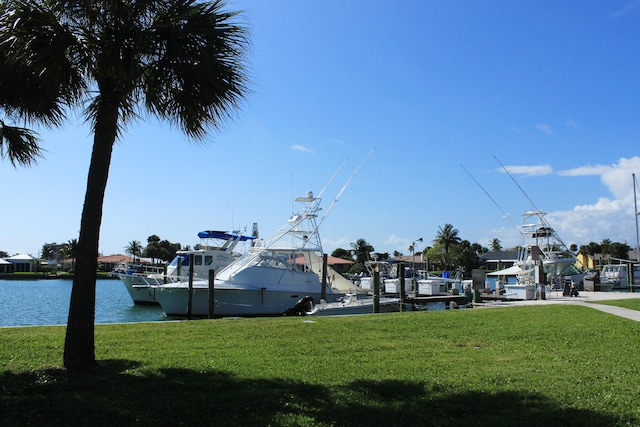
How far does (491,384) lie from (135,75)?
678 centimetres

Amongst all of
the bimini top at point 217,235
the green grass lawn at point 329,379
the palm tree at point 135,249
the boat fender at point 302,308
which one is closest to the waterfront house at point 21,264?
the palm tree at point 135,249

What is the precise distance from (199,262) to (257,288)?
10158 millimetres

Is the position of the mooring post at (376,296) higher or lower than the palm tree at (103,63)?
lower

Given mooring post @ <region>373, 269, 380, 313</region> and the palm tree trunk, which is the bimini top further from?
the palm tree trunk

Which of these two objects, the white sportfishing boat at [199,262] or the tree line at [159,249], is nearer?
the white sportfishing boat at [199,262]

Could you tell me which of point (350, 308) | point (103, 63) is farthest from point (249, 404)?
point (350, 308)

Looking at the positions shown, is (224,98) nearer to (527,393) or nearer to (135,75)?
(135,75)

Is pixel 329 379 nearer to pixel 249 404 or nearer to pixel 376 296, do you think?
pixel 249 404

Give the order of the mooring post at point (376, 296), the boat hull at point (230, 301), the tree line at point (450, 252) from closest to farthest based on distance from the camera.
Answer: the mooring post at point (376, 296) < the boat hull at point (230, 301) < the tree line at point (450, 252)

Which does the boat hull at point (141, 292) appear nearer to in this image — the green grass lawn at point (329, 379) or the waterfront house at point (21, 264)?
the green grass lawn at point (329, 379)

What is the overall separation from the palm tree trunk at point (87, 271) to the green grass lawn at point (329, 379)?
0.39 m

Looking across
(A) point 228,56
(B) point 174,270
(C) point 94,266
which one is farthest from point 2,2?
(B) point 174,270

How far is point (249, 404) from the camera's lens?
21.4 ft

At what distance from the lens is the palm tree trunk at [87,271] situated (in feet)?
26.6
